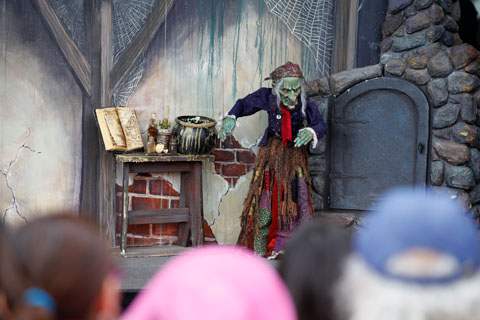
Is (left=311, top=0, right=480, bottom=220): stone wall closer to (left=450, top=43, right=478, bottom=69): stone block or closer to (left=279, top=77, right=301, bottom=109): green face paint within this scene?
(left=450, top=43, right=478, bottom=69): stone block

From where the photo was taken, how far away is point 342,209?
4594 millimetres

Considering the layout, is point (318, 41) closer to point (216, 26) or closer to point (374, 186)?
point (216, 26)

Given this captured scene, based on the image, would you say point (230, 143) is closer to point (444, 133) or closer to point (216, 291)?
point (444, 133)

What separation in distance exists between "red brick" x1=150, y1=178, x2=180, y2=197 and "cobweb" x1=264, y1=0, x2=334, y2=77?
1.60 metres

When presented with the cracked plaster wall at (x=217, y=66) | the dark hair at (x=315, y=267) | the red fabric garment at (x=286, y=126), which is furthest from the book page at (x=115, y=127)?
the dark hair at (x=315, y=267)

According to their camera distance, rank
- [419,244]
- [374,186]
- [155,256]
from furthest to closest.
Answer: [374,186], [155,256], [419,244]

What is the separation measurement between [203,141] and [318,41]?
4.58ft

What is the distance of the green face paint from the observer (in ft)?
13.3

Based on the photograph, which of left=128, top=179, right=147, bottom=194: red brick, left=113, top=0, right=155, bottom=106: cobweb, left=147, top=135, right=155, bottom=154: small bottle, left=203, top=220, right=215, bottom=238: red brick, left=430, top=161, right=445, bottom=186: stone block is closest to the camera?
left=430, top=161, right=445, bottom=186: stone block

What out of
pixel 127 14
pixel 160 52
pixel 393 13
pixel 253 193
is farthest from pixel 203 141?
pixel 393 13

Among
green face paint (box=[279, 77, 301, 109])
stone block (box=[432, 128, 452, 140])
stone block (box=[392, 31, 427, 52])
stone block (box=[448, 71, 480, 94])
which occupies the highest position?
stone block (box=[392, 31, 427, 52])

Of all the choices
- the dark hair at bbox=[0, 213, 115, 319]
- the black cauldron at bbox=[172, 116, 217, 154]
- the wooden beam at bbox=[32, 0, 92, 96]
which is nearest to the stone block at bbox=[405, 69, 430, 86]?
the black cauldron at bbox=[172, 116, 217, 154]

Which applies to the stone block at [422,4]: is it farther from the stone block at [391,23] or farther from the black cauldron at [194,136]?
the black cauldron at [194,136]

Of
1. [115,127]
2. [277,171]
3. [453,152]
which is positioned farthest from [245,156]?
[453,152]
